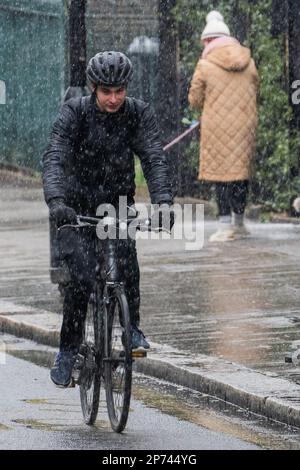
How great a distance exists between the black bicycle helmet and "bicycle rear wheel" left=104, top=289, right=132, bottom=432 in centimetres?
109

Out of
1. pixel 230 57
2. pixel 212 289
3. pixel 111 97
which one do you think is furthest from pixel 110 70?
pixel 230 57

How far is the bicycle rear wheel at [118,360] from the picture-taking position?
8438 millimetres

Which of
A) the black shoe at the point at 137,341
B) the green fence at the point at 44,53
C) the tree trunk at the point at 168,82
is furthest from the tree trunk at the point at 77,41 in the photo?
the green fence at the point at 44,53

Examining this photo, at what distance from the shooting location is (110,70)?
8.90 m

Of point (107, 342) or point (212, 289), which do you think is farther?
point (212, 289)

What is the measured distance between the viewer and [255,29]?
18203 mm

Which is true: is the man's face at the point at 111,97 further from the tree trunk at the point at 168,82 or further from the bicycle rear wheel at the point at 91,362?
the tree trunk at the point at 168,82

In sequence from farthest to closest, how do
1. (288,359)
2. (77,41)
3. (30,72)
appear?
(30,72) < (77,41) < (288,359)

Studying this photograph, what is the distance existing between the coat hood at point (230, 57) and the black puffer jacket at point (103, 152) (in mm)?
7356

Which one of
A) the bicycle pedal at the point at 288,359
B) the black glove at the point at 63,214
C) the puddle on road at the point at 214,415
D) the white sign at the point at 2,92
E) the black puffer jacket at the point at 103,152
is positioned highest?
the white sign at the point at 2,92

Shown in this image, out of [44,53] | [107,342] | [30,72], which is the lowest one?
[107,342]

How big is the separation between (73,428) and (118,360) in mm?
428

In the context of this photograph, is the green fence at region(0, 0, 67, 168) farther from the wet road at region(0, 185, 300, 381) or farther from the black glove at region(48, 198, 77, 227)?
the black glove at region(48, 198, 77, 227)

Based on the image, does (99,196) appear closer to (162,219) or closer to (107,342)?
(162,219)
